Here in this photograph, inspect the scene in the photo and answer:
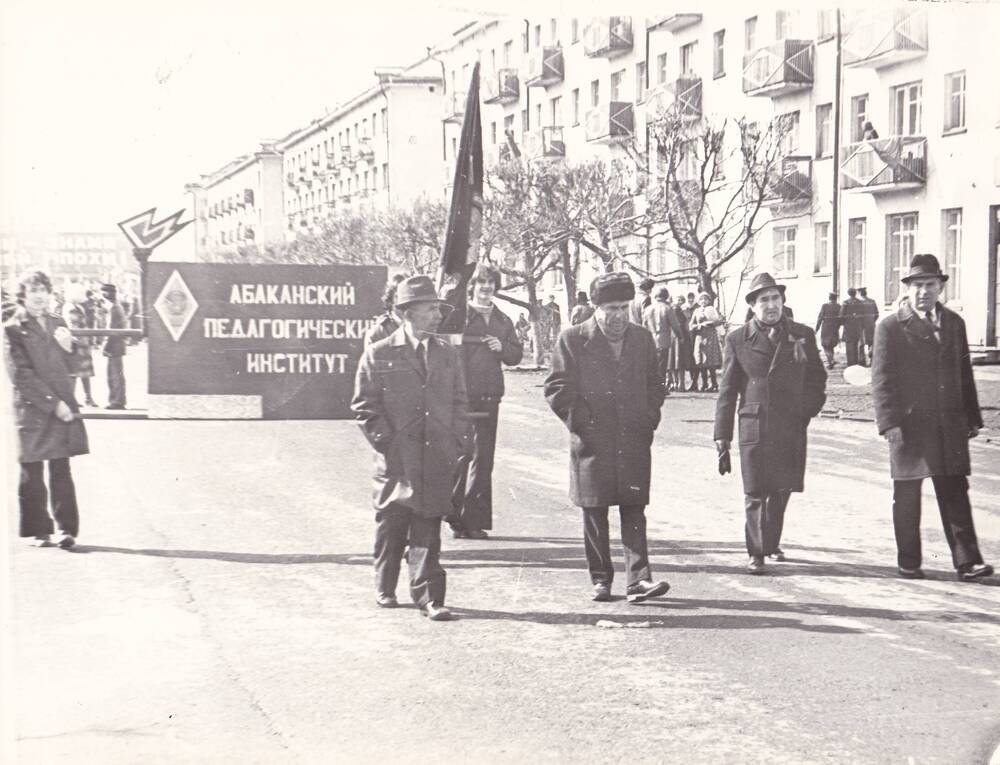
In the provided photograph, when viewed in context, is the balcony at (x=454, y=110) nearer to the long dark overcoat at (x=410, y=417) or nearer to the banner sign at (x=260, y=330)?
the banner sign at (x=260, y=330)

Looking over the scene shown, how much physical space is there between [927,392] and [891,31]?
1989 mm

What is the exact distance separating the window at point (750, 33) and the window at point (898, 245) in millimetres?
1681

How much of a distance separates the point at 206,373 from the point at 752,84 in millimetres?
12072

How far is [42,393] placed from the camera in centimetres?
667

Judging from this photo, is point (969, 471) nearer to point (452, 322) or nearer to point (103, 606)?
point (452, 322)

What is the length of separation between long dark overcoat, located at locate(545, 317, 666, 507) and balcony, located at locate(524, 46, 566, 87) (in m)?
1.29

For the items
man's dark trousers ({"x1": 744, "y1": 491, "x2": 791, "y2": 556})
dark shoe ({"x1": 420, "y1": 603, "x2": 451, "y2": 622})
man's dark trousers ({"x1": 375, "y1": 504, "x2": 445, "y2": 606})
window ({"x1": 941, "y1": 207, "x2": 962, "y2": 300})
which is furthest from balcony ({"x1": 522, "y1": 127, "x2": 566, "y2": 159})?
dark shoe ({"x1": 420, "y1": 603, "x2": 451, "y2": 622})

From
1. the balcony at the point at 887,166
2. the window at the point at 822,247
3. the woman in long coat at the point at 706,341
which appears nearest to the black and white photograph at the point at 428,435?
the balcony at the point at 887,166

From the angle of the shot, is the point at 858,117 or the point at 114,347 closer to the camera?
the point at 114,347

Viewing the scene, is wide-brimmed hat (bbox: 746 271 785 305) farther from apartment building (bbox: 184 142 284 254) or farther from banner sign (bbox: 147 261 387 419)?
apartment building (bbox: 184 142 284 254)

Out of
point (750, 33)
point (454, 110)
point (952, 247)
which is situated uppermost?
point (750, 33)

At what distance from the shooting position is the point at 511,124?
26.1ft

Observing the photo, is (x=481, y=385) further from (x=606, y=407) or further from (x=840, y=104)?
(x=840, y=104)

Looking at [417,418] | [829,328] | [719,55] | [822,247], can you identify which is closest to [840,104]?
[822,247]
